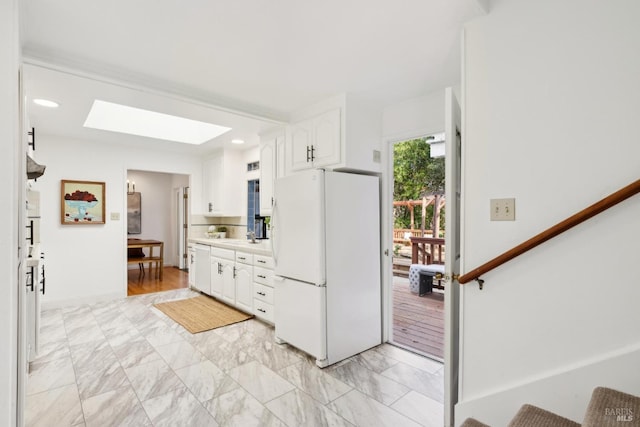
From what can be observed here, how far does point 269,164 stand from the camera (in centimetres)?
380

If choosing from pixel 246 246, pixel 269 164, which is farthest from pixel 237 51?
pixel 246 246

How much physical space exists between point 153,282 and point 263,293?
10.8 feet

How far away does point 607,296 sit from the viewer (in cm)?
130

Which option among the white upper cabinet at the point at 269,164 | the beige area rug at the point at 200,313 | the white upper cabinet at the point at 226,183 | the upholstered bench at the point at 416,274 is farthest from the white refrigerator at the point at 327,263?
the white upper cabinet at the point at 226,183

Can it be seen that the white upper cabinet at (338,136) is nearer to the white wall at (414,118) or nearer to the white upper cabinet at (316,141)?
the white upper cabinet at (316,141)

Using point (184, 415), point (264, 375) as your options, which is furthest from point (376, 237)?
point (184, 415)

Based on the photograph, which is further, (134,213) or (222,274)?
(134,213)

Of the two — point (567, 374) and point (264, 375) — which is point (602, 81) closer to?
point (567, 374)

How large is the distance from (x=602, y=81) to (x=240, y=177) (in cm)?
447

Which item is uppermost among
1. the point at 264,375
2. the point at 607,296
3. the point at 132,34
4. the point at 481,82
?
the point at 132,34

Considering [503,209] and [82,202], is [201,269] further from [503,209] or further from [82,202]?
[503,209]

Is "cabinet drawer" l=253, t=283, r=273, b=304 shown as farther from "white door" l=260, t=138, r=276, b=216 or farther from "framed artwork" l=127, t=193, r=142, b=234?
"framed artwork" l=127, t=193, r=142, b=234

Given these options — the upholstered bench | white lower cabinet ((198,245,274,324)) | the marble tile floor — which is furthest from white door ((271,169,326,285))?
the upholstered bench

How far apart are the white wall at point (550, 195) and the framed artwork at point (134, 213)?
7.49 metres
